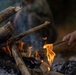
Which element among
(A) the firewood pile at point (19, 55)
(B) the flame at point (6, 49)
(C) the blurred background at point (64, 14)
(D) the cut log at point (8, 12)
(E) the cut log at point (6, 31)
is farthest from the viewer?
(C) the blurred background at point (64, 14)

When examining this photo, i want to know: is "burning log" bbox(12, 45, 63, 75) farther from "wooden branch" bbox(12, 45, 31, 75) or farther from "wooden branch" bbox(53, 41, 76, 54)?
"wooden branch" bbox(53, 41, 76, 54)

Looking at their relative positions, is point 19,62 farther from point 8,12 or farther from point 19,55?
point 8,12

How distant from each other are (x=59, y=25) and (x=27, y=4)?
2.29 metres

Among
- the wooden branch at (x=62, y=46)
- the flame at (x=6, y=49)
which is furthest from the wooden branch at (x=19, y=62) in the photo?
the wooden branch at (x=62, y=46)

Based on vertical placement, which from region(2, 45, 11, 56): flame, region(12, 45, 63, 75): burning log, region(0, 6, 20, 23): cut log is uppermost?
region(0, 6, 20, 23): cut log

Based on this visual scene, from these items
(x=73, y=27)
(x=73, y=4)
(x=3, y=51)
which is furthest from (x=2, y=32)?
(x=73, y=4)

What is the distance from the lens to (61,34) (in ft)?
23.4

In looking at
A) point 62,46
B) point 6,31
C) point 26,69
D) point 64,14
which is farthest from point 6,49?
point 64,14

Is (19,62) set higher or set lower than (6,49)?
lower

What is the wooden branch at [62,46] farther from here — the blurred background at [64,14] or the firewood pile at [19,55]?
the blurred background at [64,14]

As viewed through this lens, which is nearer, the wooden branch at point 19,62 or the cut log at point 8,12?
the wooden branch at point 19,62

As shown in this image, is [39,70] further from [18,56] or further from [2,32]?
[2,32]

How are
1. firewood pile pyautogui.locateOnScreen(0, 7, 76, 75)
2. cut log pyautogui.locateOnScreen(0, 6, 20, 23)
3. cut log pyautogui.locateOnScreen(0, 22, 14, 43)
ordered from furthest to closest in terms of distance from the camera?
cut log pyautogui.locateOnScreen(0, 6, 20, 23) → cut log pyautogui.locateOnScreen(0, 22, 14, 43) → firewood pile pyautogui.locateOnScreen(0, 7, 76, 75)

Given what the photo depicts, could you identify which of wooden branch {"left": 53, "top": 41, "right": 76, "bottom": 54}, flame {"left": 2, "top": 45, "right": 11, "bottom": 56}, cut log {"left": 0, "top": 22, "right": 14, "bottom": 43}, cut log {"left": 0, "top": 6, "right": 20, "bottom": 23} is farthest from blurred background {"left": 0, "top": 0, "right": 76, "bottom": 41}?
cut log {"left": 0, "top": 22, "right": 14, "bottom": 43}
